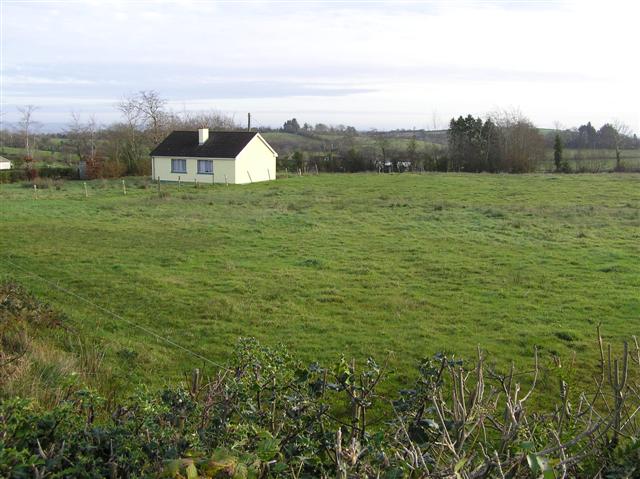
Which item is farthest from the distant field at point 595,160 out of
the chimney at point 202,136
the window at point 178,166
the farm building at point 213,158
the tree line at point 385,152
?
the window at point 178,166

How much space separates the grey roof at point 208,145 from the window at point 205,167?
0.43m

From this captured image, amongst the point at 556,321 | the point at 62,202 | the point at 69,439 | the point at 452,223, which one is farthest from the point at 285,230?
the point at 69,439

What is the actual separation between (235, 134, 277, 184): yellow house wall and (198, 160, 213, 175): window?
215 centimetres

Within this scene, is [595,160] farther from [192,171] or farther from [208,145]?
[192,171]

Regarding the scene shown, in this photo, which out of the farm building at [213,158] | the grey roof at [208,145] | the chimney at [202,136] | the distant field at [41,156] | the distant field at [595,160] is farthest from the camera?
the distant field at [41,156]

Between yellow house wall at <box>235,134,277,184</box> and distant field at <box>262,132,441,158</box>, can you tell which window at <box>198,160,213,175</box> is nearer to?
yellow house wall at <box>235,134,277,184</box>

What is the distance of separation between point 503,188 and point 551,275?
23.6 m

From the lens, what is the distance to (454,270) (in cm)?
1473

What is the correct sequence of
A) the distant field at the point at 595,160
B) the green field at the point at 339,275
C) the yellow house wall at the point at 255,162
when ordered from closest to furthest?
the green field at the point at 339,275
the yellow house wall at the point at 255,162
the distant field at the point at 595,160

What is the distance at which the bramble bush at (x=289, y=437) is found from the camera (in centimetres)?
245

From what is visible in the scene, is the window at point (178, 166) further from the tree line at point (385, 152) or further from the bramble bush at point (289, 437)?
the bramble bush at point (289, 437)

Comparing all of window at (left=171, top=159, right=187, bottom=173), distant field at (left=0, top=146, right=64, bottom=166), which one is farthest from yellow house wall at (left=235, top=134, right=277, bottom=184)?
distant field at (left=0, top=146, right=64, bottom=166)

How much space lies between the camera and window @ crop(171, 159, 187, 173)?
45.9 meters

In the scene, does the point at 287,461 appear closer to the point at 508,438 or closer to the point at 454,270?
the point at 508,438
